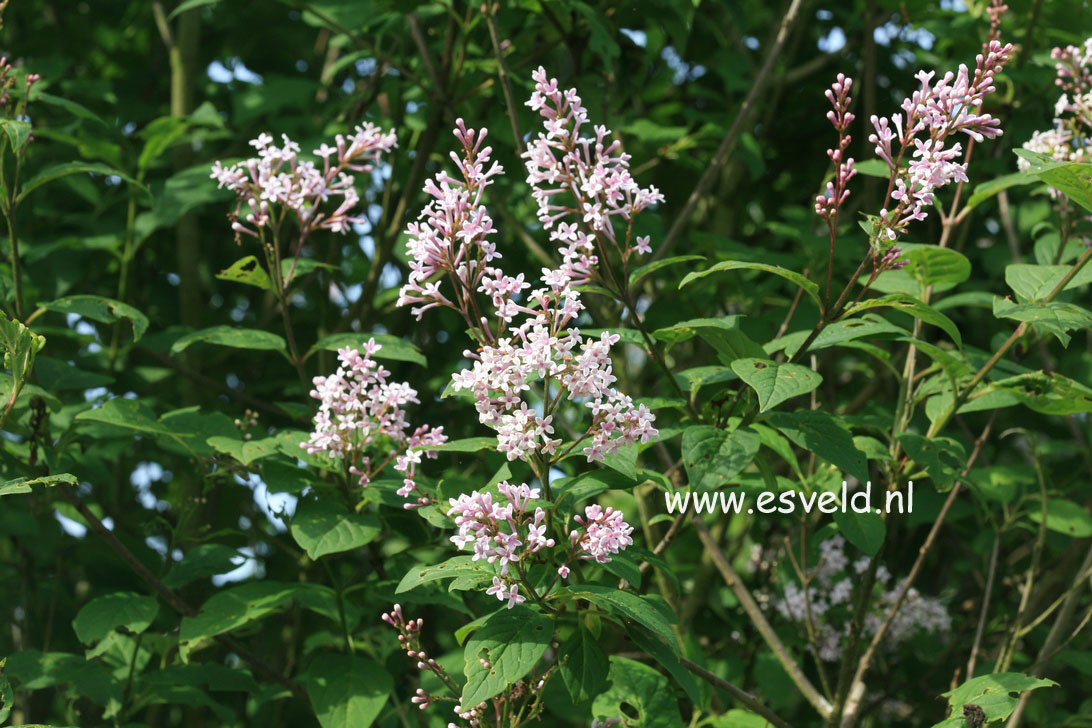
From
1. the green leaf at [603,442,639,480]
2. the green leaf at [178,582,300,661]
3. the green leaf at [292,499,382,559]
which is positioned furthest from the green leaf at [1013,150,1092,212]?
the green leaf at [178,582,300,661]

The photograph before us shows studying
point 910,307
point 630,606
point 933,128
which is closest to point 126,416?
point 630,606

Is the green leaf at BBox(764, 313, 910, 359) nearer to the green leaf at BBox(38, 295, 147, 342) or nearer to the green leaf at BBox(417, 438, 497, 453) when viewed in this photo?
the green leaf at BBox(417, 438, 497, 453)

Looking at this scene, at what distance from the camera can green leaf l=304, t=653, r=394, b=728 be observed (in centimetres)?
242

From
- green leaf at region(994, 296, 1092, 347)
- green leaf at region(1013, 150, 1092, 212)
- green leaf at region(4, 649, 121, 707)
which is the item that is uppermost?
green leaf at region(1013, 150, 1092, 212)

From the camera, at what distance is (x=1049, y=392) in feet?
8.07

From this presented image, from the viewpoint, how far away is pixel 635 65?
4.33m

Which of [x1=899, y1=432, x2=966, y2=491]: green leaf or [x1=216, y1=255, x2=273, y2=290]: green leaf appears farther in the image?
[x1=216, y1=255, x2=273, y2=290]: green leaf

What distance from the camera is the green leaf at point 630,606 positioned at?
1.84 meters

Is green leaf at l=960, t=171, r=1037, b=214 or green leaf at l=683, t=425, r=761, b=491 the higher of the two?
green leaf at l=960, t=171, r=1037, b=214

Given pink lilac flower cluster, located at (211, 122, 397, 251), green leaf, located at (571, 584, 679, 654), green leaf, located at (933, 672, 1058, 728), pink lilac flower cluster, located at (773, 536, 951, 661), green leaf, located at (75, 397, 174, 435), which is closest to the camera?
green leaf, located at (571, 584, 679, 654)

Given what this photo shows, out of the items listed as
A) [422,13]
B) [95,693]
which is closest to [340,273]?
[422,13]

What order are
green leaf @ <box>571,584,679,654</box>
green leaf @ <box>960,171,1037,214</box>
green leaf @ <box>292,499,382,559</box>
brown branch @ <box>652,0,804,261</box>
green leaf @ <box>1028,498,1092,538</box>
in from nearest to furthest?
green leaf @ <box>571,584,679,654</box> < green leaf @ <box>292,499,382,559</box> < green leaf @ <box>960,171,1037,214</box> < green leaf @ <box>1028,498,1092,538</box> < brown branch @ <box>652,0,804,261</box>

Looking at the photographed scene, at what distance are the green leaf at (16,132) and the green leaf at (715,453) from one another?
5.31 ft

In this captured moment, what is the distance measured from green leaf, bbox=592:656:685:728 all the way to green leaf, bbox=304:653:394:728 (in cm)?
50
